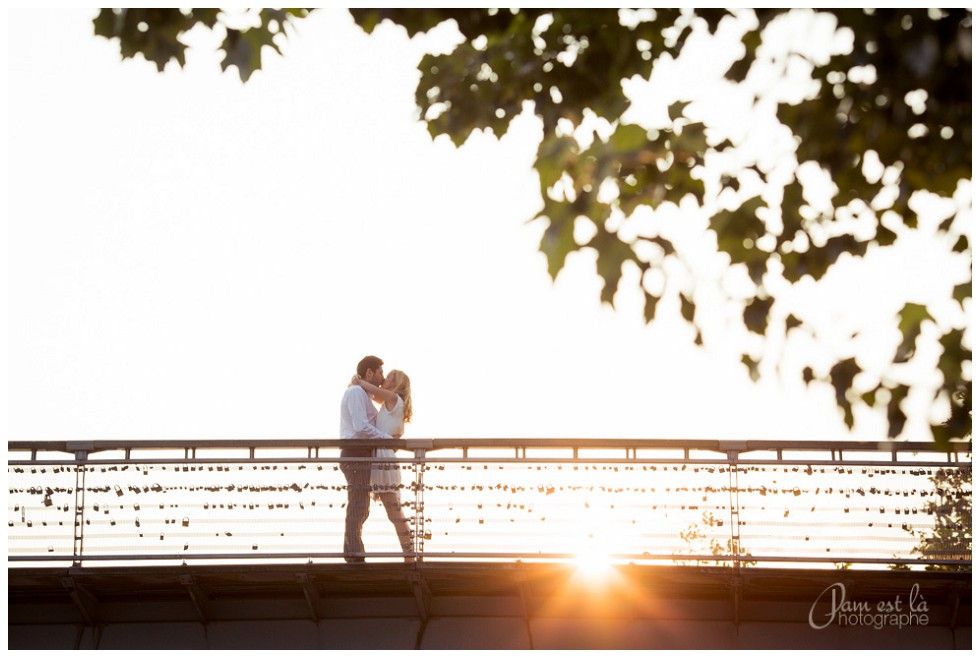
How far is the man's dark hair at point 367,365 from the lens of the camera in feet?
33.2

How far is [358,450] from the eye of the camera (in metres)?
9.59

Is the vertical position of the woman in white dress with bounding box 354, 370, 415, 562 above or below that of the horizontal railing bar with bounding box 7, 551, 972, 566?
above

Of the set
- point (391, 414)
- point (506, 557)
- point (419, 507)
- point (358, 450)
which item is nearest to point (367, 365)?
point (391, 414)

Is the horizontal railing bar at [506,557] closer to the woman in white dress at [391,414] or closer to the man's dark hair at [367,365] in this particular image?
the woman in white dress at [391,414]

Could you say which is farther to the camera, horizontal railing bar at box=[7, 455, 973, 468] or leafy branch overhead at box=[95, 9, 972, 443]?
horizontal railing bar at box=[7, 455, 973, 468]

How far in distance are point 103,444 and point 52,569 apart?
1088 millimetres

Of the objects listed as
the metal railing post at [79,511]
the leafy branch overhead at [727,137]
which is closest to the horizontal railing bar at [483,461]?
the metal railing post at [79,511]

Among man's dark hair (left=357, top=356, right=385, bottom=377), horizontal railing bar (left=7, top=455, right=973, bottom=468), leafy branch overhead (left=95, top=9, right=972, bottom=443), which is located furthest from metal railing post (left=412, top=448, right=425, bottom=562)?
leafy branch overhead (left=95, top=9, right=972, bottom=443)

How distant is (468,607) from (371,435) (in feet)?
5.55

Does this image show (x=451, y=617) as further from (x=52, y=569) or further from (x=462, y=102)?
(x=462, y=102)

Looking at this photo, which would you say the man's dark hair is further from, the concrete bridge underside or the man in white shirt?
the concrete bridge underside

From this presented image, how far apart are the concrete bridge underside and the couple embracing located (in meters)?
0.29

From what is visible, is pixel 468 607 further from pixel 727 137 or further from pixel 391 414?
pixel 727 137

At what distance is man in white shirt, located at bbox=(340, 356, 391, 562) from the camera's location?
9125 millimetres
